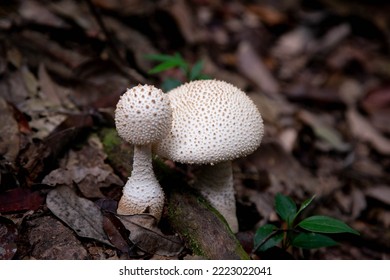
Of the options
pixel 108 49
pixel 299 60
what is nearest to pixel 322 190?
pixel 108 49

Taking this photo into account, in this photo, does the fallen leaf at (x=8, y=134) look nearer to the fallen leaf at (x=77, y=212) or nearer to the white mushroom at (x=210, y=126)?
the fallen leaf at (x=77, y=212)

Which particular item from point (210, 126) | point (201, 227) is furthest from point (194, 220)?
point (210, 126)

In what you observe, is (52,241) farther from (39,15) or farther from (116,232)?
(39,15)

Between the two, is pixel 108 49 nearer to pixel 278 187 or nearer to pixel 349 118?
pixel 278 187

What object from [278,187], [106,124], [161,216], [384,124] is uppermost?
[106,124]

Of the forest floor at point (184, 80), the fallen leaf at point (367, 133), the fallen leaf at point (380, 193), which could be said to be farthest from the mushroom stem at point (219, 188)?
the fallen leaf at point (367, 133)
